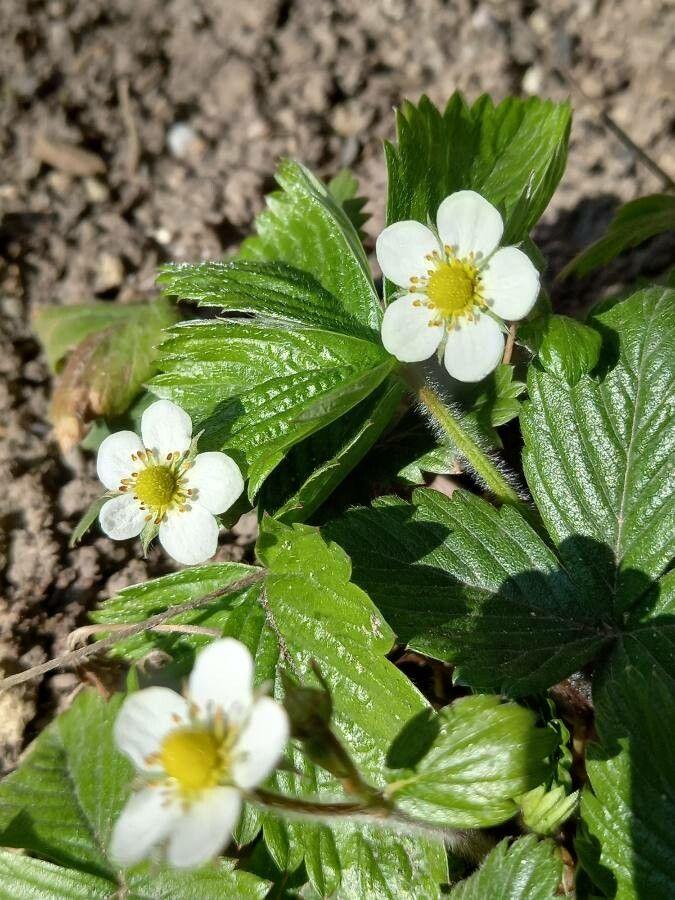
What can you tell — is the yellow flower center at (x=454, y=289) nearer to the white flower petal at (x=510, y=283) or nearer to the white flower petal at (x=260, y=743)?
the white flower petal at (x=510, y=283)

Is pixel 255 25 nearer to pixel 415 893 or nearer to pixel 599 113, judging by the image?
pixel 599 113

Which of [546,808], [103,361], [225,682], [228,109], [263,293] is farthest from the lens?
[228,109]

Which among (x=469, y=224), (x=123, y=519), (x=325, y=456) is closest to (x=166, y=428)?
(x=123, y=519)

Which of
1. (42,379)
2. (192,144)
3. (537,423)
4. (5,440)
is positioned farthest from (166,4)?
(537,423)

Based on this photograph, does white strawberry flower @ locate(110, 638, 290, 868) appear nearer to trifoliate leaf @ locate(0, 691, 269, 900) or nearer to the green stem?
trifoliate leaf @ locate(0, 691, 269, 900)

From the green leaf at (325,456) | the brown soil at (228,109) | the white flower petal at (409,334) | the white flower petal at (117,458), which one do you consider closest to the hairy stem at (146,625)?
the green leaf at (325,456)

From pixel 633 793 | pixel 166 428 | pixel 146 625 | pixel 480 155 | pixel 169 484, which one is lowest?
pixel 633 793

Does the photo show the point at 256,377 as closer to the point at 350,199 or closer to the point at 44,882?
the point at 350,199
